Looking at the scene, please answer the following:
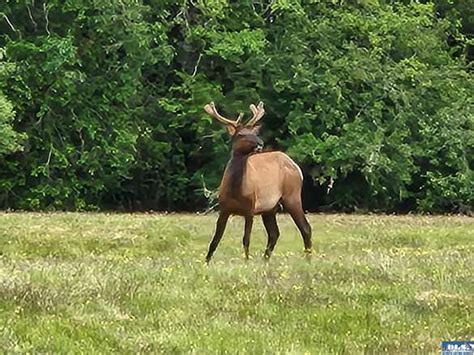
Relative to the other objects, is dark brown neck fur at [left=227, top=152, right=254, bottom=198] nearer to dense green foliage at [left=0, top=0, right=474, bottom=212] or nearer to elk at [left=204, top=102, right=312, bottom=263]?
elk at [left=204, top=102, right=312, bottom=263]

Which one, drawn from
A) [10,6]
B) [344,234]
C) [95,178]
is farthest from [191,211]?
[344,234]

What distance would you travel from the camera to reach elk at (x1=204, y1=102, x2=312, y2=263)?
15016 mm

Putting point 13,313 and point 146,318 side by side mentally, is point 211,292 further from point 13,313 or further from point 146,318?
point 13,313

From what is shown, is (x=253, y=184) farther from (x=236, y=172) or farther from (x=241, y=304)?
(x=241, y=304)

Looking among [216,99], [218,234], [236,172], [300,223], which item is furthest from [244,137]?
[216,99]

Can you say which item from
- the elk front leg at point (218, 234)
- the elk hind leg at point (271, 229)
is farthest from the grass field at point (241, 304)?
the elk hind leg at point (271, 229)

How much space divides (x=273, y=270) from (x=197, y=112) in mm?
20686

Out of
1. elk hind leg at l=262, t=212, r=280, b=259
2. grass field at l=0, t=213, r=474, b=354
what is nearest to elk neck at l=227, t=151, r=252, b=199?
grass field at l=0, t=213, r=474, b=354

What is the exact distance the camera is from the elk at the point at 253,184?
1502 cm

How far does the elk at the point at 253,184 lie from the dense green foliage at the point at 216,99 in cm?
1600

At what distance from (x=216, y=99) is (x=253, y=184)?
18211mm

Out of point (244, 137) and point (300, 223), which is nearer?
point (244, 137)

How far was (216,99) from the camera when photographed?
3356 centimetres

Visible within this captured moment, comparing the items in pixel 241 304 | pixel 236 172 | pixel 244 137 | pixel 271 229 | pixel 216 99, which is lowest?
pixel 216 99
